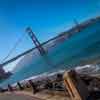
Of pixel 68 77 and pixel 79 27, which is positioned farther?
pixel 79 27

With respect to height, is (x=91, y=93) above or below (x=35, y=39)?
below

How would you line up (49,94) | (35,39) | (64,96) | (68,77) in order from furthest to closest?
(35,39), (49,94), (64,96), (68,77)

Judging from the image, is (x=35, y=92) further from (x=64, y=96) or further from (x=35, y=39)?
(x=35, y=39)

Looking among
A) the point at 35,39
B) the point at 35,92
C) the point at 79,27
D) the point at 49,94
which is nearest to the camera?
the point at 49,94

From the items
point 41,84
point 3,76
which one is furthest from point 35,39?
point 41,84

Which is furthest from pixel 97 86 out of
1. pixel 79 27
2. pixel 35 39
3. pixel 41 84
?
pixel 79 27

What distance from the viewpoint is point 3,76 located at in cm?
14500

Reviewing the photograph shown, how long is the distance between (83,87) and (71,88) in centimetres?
43

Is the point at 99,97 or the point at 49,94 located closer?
the point at 99,97

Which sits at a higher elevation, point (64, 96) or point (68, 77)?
point (68, 77)

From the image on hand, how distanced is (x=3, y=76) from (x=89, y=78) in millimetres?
139755

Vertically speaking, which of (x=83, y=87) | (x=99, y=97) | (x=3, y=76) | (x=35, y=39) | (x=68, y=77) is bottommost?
(x=99, y=97)

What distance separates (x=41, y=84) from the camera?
13.7 m

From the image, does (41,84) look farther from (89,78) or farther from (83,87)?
(83,87)
